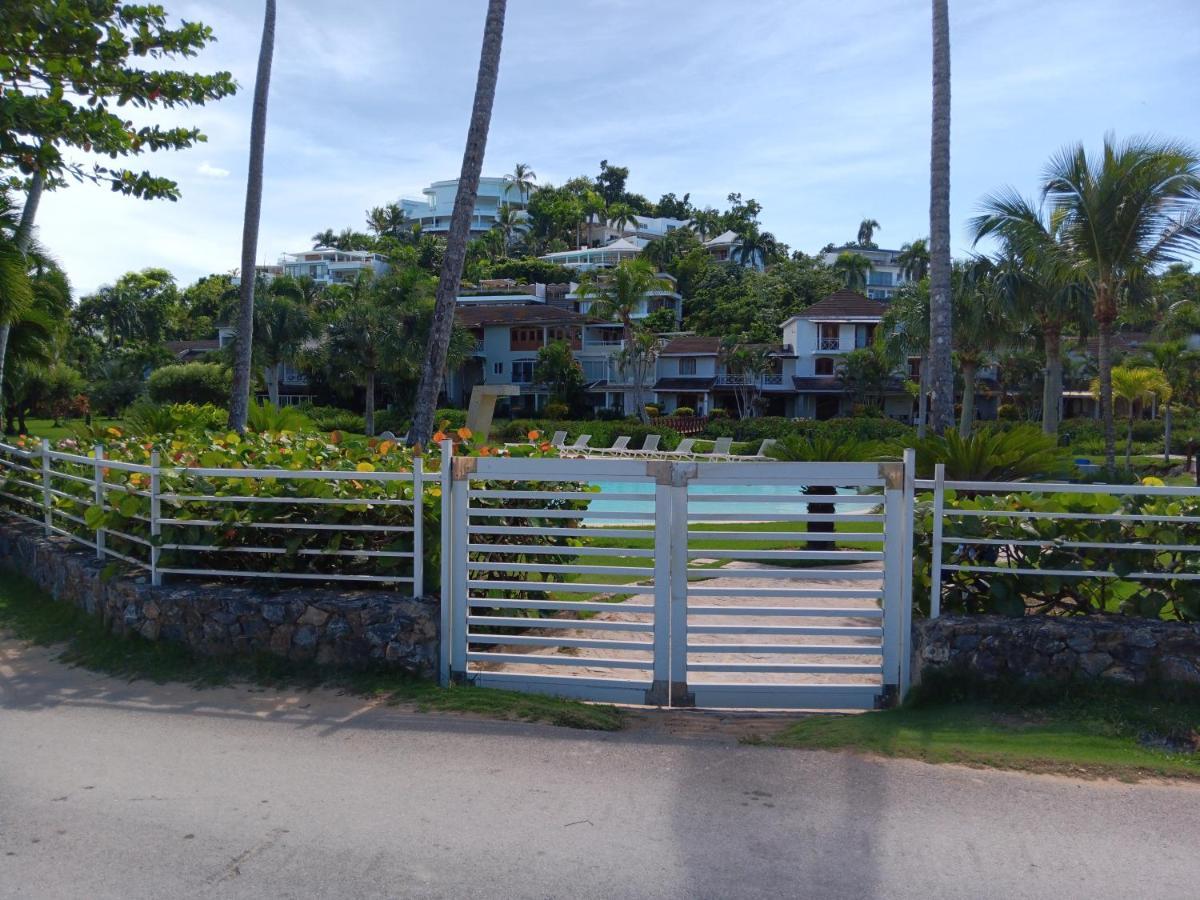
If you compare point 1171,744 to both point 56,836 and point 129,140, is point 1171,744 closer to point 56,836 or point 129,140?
point 56,836

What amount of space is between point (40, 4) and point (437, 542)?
6307 millimetres

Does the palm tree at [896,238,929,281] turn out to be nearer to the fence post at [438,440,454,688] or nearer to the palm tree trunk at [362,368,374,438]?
the palm tree trunk at [362,368,374,438]

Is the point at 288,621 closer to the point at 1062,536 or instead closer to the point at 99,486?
the point at 99,486

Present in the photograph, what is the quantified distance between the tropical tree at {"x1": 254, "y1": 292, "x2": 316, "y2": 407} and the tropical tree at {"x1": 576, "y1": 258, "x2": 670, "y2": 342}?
1463cm

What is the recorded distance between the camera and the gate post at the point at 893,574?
6.62 metres

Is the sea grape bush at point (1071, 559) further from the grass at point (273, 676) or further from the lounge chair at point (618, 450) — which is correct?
the lounge chair at point (618, 450)

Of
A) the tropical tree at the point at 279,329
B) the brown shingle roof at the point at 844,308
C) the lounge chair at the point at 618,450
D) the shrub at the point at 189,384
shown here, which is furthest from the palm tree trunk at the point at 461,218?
the brown shingle roof at the point at 844,308

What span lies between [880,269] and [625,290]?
59.0 meters

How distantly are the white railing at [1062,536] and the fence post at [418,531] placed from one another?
3.32 meters

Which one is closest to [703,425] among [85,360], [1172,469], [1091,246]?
[1172,469]

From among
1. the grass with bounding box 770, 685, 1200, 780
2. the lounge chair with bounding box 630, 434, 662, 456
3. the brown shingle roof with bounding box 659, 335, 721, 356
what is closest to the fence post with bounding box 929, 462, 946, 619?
the grass with bounding box 770, 685, 1200, 780

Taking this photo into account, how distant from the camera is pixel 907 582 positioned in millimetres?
6609

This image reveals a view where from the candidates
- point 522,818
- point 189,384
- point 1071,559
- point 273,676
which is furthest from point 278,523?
point 189,384

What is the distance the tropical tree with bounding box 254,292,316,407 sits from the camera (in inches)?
2045
